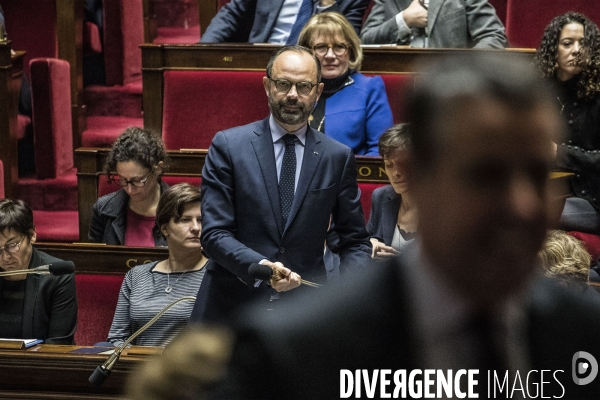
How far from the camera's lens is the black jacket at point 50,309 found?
3.95ft

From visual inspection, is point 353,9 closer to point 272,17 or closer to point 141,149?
point 272,17

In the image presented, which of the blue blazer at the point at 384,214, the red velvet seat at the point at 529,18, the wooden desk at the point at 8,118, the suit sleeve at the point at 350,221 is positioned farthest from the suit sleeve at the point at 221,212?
the red velvet seat at the point at 529,18

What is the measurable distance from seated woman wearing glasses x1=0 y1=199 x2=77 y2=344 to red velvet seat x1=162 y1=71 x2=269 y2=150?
0.44 meters

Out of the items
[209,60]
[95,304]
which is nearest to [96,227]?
[95,304]

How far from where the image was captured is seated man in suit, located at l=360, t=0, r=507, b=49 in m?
1.62

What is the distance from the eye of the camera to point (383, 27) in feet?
5.47

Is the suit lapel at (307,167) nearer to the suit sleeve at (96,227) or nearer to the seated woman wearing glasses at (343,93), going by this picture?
the seated woman wearing glasses at (343,93)

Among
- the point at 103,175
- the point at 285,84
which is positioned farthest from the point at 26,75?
the point at 285,84

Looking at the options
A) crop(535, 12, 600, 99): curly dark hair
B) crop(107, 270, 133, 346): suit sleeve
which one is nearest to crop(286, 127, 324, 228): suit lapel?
crop(107, 270, 133, 346): suit sleeve

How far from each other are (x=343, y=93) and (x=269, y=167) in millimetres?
455

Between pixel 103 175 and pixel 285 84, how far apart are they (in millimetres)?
518

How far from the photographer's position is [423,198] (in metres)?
0.16

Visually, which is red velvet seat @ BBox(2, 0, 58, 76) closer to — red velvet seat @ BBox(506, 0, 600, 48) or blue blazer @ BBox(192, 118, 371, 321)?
red velvet seat @ BBox(506, 0, 600, 48)

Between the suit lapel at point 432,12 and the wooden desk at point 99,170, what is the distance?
359 mm
